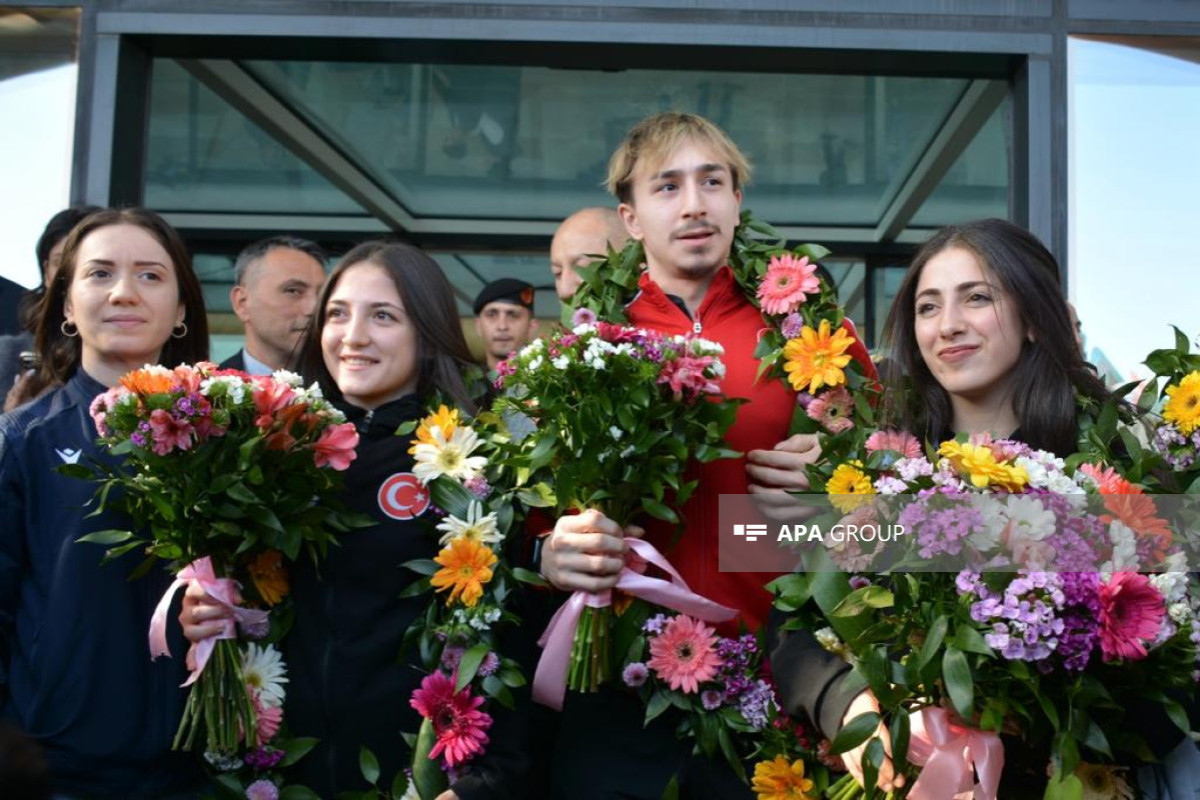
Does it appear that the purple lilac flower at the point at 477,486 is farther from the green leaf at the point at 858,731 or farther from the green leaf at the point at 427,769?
the green leaf at the point at 858,731

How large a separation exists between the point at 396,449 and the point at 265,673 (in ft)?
2.14

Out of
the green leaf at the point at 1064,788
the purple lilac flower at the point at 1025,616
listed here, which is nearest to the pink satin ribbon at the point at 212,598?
the purple lilac flower at the point at 1025,616

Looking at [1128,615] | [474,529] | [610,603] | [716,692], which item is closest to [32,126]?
[474,529]

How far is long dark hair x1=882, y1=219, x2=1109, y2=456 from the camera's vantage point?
115 inches

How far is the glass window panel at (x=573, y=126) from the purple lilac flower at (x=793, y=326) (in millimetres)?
3103

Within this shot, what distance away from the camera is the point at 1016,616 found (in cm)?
230

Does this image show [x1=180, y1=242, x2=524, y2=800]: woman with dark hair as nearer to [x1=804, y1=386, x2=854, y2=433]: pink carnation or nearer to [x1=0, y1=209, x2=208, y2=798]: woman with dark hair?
[x1=0, y1=209, x2=208, y2=798]: woman with dark hair

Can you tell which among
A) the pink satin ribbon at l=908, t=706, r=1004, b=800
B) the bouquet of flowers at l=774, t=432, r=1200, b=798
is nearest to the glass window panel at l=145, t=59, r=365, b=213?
the bouquet of flowers at l=774, t=432, r=1200, b=798

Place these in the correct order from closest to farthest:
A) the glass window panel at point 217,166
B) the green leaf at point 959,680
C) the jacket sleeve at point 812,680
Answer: the green leaf at point 959,680 < the jacket sleeve at point 812,680 < the glass window panel at point 217,166

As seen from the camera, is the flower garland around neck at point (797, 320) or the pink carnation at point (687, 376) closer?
the pink carnation at point (687, 376)

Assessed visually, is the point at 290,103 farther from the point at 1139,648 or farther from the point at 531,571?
the point at 1139,648

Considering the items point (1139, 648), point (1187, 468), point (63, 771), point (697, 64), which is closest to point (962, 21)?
point (697, 64)

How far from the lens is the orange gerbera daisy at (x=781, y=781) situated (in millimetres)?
2879

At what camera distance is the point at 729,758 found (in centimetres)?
296
